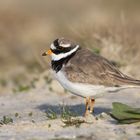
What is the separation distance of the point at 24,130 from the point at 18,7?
18248mm

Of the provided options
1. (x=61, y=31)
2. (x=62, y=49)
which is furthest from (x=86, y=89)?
(x=61, y=31)

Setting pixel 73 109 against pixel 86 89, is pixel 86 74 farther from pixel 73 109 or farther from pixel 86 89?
pixel 73 109

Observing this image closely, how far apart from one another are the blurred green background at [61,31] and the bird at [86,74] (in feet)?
9.32

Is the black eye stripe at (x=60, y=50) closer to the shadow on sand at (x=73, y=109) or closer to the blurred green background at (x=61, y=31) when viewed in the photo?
the shadow on sand at (x=73, y=109)

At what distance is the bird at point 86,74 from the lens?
872cm

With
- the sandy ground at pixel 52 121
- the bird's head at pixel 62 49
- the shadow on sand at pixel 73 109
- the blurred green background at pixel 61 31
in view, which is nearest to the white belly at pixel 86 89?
the sandy ground at pixel 52 121

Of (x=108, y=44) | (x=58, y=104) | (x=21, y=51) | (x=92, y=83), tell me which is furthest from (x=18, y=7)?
(x=92, y=83)

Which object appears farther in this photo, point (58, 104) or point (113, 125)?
point (58, 104)

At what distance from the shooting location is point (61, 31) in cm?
2173

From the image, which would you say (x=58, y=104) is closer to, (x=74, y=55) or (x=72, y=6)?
(x=74, y=55)

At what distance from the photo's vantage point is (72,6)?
27.5 metres

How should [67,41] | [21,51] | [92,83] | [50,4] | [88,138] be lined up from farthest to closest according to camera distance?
1. [50,4]
2. [21,51]
3. [67,41]
4. [92,83]
5. [88,138]

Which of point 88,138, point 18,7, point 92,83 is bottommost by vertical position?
point 88,138

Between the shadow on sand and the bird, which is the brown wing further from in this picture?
the shadow on sand
